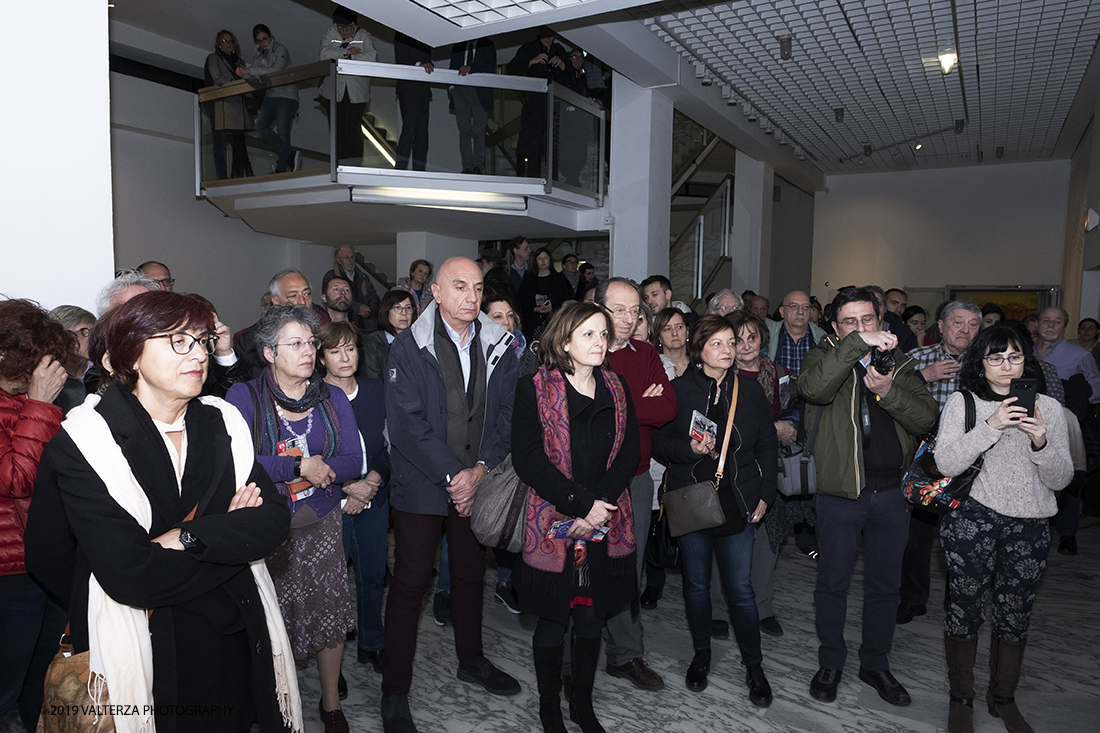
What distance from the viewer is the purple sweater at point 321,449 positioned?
254cm

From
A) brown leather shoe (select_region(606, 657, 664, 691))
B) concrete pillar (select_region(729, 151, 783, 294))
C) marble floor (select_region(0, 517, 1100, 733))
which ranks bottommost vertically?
marble floor (select_region(0, 517, 1100, 733))

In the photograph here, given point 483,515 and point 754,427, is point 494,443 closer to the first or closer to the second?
point 483,515

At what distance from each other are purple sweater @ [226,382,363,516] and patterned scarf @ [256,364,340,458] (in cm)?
2

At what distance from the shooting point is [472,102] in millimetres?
7641

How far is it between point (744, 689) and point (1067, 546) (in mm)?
3465

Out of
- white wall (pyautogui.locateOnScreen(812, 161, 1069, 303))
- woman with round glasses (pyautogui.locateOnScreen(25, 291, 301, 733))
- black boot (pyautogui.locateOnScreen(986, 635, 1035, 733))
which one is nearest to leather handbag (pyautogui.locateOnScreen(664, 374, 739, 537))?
black boot (pyautogui.locateOnScreen(986, 635, 1035, 733))

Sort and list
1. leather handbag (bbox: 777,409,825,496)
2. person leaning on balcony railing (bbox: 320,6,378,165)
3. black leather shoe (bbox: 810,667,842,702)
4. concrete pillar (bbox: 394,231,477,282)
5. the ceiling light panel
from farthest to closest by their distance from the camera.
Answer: concrete pillar (bbox: 394,231,477,282)
person leaning on balcony railing (bbox: 320,6,378,165)
the ceiling light panel
leather handbag (bbox: 777,409,825,496)
black leather shoe (bbox: 810,667,842,702)

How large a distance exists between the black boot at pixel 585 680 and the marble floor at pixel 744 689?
0.18m

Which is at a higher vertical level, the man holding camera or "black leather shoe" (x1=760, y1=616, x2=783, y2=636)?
the man holding camera

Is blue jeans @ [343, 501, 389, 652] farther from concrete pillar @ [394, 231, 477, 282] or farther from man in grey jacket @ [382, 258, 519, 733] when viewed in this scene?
concrete pillar @ [394, 231, 477, 282]

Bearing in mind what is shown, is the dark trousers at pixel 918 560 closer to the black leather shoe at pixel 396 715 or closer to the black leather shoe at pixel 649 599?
the black leather shoe at pixel 649 599

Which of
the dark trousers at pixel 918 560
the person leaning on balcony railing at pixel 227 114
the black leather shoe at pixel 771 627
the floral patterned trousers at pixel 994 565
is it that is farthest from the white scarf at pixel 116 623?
the person leaning on balcony railing at pixel 227 114

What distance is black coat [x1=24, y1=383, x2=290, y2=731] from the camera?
1.51 metres

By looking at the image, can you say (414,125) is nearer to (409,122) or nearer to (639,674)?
(409,122)
